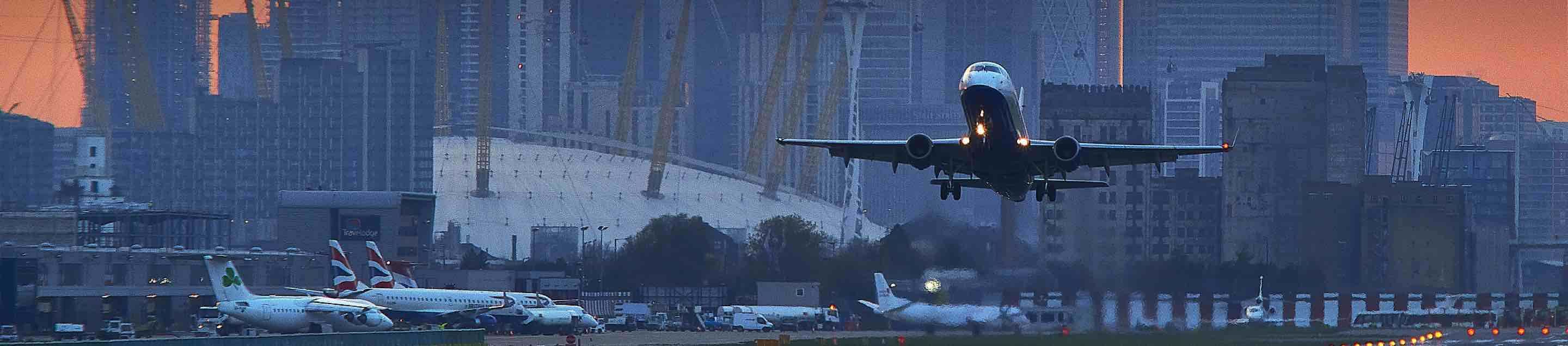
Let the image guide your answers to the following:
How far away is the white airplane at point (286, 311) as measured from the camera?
124m

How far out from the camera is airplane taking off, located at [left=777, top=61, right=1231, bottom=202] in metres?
81.2

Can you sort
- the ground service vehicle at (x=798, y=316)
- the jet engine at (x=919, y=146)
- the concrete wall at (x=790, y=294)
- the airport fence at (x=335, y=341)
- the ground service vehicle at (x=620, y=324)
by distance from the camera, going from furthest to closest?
the concrete wall at (x=790, y=294) → the ground service vehicle at (x=620, y=324) → the ground service vehicle at (x=798, y=316) → the airport fence at (x=335, y=341) → the jet engine at (x=919, y=146)

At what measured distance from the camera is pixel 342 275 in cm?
14475

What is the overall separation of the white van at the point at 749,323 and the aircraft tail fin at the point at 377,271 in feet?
70.0

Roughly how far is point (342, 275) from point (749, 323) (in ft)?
77.0

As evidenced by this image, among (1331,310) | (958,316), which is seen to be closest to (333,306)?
(958,316)

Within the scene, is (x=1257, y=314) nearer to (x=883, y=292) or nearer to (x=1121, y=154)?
(x=883, y=292)

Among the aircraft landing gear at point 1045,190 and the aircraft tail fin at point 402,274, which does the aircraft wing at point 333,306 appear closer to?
the aircraft tail fin at point 402,274

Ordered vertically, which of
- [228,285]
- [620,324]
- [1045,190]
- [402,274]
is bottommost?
[620,324]

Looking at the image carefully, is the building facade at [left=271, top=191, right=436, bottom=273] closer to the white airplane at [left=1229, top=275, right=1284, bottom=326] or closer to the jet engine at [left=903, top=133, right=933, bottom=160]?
the white airplane at [left=1229, top=275, right=1284, bottom=326]

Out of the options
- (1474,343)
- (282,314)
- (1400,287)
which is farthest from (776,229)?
(1474,343)

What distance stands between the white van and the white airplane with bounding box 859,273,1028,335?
11695mm

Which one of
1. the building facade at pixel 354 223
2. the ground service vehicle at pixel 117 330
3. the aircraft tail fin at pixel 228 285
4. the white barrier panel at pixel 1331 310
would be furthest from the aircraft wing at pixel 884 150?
the building facade at pixel 354 223

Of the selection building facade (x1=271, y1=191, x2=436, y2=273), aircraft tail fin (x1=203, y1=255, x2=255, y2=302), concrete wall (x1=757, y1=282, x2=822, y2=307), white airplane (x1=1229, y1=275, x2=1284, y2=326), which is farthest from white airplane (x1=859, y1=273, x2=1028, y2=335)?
building facade (x1=271, y1=191, x2=436, y2=273)
